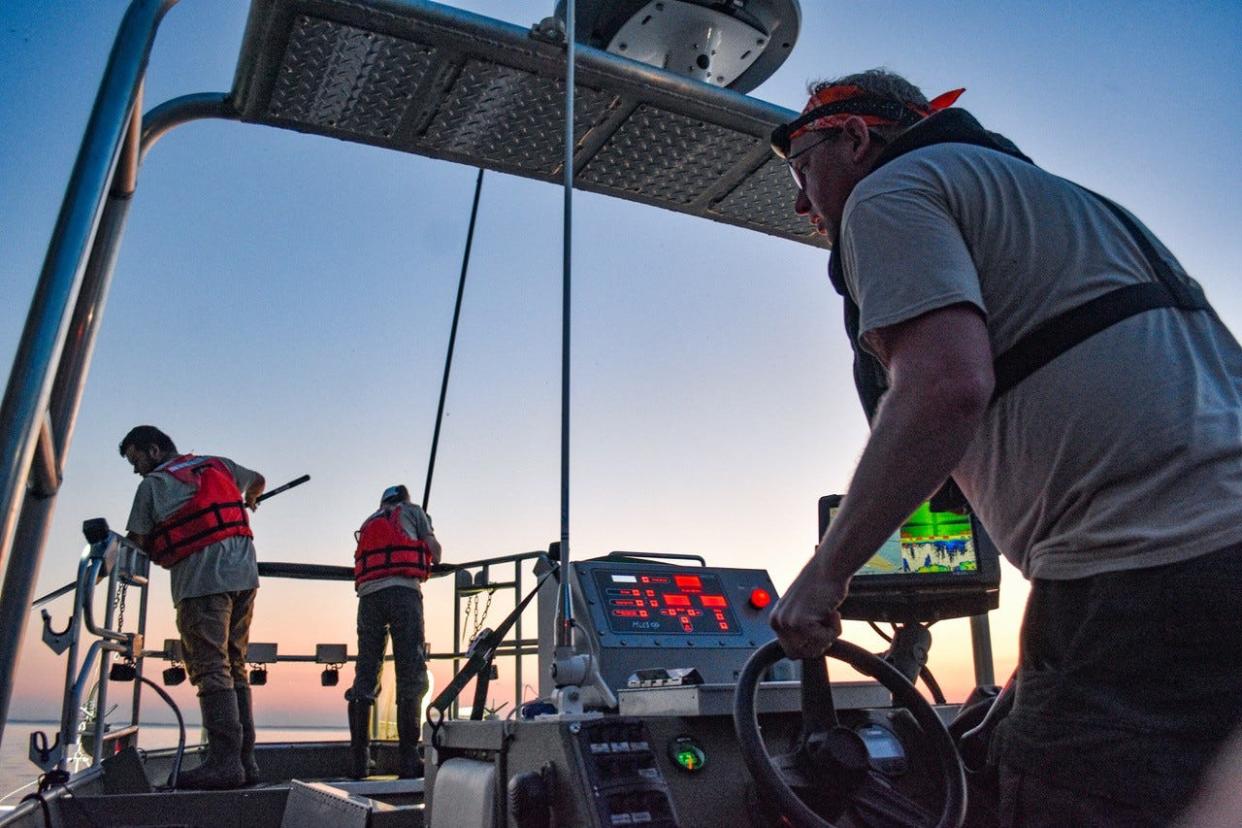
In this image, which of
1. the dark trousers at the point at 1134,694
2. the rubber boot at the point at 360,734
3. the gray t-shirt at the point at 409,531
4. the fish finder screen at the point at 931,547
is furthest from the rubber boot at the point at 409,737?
the dark trousers at the point at 1134,694

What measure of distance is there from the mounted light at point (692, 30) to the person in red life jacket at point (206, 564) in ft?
10.9

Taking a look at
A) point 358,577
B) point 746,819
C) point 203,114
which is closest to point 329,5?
point 203,114

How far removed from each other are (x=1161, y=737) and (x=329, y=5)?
2.05m

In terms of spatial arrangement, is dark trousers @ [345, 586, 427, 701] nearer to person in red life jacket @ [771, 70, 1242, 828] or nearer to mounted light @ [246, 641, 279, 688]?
mounted light @ [246, 641, 279, 688]

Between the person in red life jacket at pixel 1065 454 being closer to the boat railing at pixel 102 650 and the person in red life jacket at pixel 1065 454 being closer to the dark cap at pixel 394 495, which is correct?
the boat railing at pixel 102 650

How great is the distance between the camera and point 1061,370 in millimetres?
1157

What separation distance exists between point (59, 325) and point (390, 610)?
508 cm

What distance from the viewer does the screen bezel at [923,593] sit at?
3041 millimetres

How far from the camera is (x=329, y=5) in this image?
2.17 meters

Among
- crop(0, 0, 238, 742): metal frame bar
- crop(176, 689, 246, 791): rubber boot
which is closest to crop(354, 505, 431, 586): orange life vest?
crop(176, 689, 246, 791): rubber boot

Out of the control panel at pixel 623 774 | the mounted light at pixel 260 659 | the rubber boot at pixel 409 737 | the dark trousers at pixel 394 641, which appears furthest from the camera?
the mounted light at pixel 260 659

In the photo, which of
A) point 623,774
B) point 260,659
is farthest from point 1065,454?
point 260,659

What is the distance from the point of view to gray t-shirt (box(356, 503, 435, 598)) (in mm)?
5828

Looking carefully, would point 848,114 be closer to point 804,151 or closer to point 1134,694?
point 804,151
